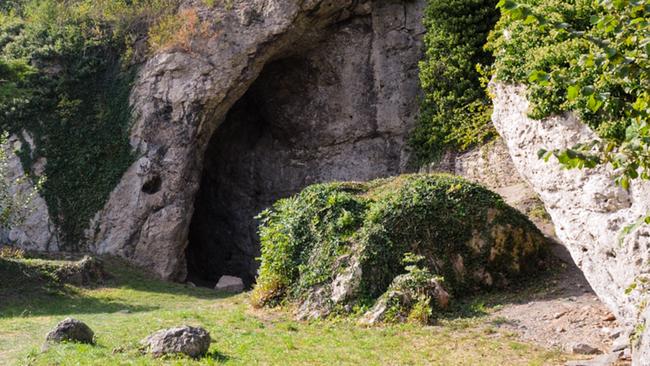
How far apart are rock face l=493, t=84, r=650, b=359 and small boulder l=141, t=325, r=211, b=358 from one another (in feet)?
17.0

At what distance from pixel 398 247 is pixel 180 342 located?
16.2 ft

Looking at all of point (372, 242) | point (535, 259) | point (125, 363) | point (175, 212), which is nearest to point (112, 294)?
point (175, 212)

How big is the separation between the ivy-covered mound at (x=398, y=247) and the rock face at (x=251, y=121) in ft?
28.7

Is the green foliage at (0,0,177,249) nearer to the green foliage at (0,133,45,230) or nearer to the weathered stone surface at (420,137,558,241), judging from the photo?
the green foliage at (0,133,45,230)

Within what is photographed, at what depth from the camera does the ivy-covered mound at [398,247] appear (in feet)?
38.7

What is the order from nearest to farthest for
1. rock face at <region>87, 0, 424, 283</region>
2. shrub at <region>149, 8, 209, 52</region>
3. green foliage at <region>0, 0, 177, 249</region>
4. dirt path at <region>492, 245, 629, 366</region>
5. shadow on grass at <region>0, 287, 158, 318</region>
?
dirt path at <region>492, 245, 629, 366</region>
shadow on grass at <region>0, 287, 158, 318</region>
rock face at <region>87, 0, 424, 283</region>
green foliage at <region>0, 0, 177, 249</region>
shrub at <region>149, 8, 209, 52</region>

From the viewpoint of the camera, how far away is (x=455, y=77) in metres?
20.4

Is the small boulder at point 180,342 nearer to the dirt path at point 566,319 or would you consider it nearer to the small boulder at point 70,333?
the small boulder at point 70,333

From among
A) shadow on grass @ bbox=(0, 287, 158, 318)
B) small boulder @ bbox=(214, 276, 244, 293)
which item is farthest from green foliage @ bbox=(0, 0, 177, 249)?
shadow on grass @ bbox=(0, 287, 158, 318)

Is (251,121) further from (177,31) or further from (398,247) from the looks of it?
(398,247)

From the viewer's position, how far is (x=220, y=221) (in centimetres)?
2584

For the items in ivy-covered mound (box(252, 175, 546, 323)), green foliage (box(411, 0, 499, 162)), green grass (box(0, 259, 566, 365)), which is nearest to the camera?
green grass (box(0, 259, 566, 365))

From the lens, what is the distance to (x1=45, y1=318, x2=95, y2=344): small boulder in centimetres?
919

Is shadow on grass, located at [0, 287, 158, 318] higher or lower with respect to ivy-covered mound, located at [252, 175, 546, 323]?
lower
